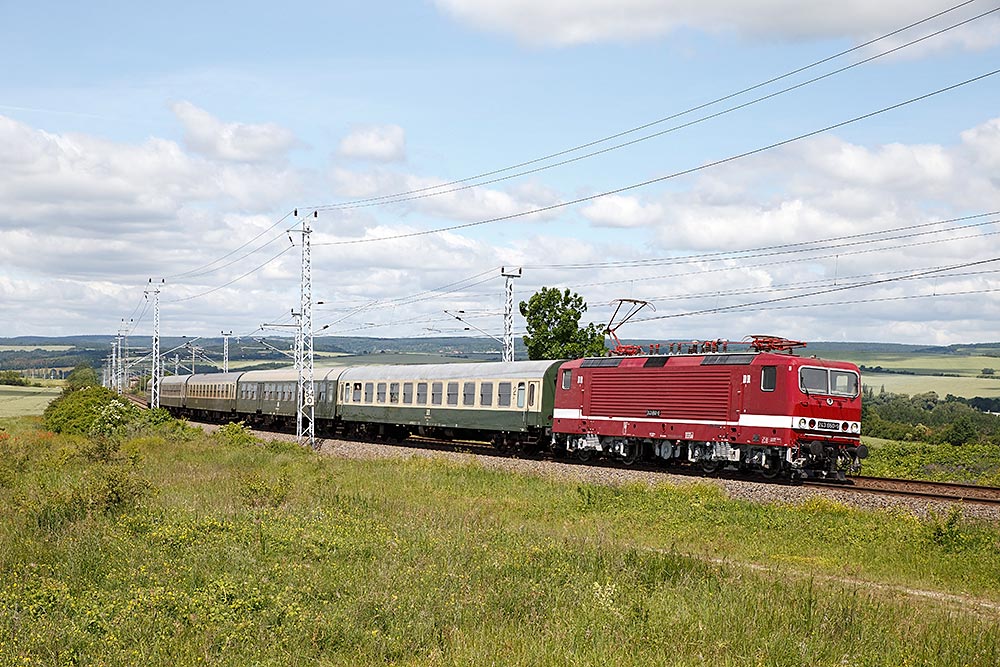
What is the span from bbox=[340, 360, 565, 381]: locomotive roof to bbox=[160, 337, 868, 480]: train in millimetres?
74

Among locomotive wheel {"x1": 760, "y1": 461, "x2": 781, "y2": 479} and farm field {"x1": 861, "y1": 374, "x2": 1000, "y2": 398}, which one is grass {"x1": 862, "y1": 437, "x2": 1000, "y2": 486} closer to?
locomotive wheel {"x1": 760, "y1": 461, "x2": 781, "y2": 479}

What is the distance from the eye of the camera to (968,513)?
22.6 m

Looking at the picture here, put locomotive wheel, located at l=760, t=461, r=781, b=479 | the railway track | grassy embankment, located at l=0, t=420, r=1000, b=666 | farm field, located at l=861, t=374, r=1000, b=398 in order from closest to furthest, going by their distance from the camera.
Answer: grassy embankment, located at l=0, t=420, r=1000, b=666 < the railway track < locomotive wheel, located at l=760, t=461, r=781, b=479 < farm field, located at l=861, t=374, r=1000, b=398

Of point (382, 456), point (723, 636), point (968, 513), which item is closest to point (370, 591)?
point (723, 636)

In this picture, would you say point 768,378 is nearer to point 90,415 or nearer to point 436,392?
point 436,392

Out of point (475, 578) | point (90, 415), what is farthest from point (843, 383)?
point (90, 415)

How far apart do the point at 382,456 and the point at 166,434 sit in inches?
607

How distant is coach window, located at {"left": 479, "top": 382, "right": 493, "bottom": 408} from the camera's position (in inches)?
1628

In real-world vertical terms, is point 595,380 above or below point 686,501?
above

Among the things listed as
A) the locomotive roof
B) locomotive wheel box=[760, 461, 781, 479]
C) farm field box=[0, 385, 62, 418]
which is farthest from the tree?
farm field box=[0, 385, 62, 418]

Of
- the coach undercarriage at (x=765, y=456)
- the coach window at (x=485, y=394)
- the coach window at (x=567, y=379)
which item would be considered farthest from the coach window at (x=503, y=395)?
the coach undercarriage at (x=765, y=456)

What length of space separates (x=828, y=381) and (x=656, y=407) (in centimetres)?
572

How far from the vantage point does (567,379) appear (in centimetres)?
3750

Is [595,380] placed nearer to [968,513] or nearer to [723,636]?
[968,513]
